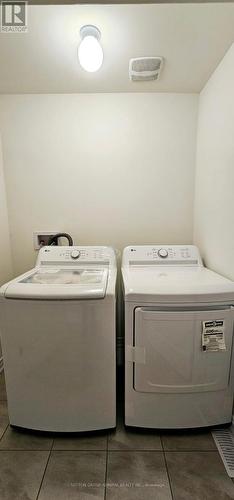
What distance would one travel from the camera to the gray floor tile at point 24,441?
4.31ft

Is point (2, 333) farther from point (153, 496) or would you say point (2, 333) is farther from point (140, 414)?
point (153, 496)

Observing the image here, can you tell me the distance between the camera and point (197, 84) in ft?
5.79

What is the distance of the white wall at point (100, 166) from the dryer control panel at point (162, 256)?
0.27 metres

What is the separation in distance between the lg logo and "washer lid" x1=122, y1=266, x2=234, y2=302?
140cm

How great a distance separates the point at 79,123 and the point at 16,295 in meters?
1.43

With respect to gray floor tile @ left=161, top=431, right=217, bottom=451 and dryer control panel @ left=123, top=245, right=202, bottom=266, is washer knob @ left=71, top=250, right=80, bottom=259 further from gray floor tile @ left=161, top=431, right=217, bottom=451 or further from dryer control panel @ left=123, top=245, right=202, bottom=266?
gray floor tile @ left=161, top=431, right=217, bottom=451

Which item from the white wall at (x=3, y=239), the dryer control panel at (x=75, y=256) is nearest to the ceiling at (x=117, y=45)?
the white wall at (x=3, y=239)

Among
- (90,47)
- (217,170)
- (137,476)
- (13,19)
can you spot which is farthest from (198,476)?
(13,19)

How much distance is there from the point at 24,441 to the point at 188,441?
908mm

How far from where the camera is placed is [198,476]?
116 centimetres

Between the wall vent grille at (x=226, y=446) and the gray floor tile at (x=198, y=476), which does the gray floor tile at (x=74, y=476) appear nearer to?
the gray floor tile at (x=198, y=476)

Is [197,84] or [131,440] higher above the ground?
[197,84]

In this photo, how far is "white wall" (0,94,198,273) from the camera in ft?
6.24

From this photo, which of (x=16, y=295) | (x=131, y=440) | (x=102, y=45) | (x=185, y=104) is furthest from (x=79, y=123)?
(x=131, y=440)
